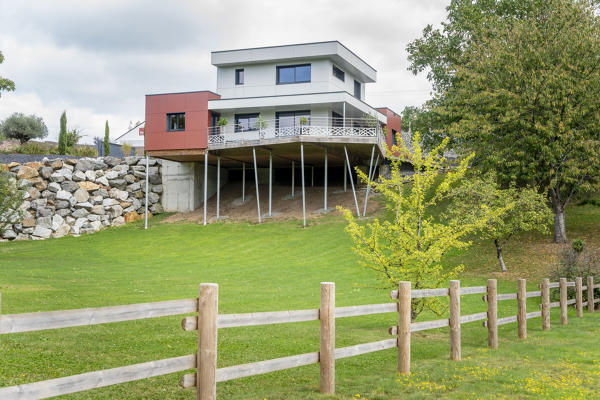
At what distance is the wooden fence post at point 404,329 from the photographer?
7297 millimetres

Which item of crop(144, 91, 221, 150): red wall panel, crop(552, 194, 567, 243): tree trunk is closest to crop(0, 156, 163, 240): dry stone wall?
crop(144, 91, 221, 150): red wall panel

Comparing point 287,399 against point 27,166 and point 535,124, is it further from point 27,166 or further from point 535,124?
point 27,166

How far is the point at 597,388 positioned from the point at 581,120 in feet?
65.5

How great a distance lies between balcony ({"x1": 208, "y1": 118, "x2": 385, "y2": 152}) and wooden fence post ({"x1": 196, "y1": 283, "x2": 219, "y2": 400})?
26777 mm

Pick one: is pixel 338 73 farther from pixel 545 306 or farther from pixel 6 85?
pixel 545 306

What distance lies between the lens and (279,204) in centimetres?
3897

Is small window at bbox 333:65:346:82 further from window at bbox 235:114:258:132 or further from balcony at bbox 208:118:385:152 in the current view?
window at bbox 235:114:258:132

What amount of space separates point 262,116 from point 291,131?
4.68 meters

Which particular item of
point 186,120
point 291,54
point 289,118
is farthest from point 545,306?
point 291,54

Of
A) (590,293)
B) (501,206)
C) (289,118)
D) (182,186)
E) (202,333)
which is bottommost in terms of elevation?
(590,293)

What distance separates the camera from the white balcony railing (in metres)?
33.7

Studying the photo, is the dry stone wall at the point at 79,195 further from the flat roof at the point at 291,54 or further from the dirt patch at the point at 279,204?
the flat roof at the point at 291,54

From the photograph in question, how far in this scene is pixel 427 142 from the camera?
34.2 metres

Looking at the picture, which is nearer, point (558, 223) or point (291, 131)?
point (558, 223)
